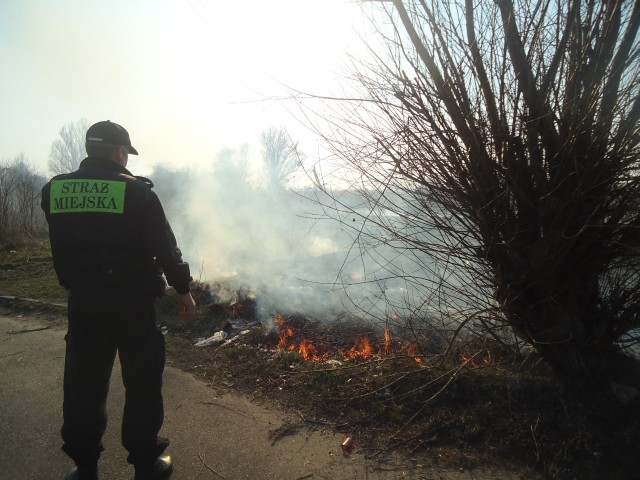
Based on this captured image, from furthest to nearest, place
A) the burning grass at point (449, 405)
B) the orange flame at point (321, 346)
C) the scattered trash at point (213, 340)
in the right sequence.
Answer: the scattered trash at point (213, 340) < the orange flame at point (321, 346) < the burning grass at point (449, 405)

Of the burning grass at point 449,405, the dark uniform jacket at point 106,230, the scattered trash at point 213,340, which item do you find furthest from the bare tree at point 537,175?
the scattered trash at point 213,340

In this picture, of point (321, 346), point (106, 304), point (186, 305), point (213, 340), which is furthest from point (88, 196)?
point (321, 346)

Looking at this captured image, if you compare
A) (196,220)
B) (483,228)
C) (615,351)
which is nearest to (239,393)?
(483,228)

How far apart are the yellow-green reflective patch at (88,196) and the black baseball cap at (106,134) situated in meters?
0.33

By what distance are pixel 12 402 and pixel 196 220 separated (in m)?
9.32

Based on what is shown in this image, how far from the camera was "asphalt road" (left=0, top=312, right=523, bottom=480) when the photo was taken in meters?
2.59

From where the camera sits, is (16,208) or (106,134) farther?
(16,208)

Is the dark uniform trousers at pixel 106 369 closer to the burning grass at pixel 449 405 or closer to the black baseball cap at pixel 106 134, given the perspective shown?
the black baseball cap at pixel 106 134

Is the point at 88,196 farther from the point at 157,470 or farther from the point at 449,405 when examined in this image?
the point at 449,405

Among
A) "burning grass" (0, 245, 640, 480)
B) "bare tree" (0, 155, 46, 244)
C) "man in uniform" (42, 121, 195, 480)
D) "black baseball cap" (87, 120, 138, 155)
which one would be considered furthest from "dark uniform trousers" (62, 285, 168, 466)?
"bare tree" (0, 155, 46, 244)

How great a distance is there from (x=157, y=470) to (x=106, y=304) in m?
1.14

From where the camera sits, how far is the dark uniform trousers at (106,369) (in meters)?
2.37

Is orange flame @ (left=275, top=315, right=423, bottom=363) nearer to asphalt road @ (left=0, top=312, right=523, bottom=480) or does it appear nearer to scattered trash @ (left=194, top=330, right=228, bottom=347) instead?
scattered trash @ (left=194, top=330, right=228, bottom=347)

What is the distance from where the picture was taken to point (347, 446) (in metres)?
2.81
